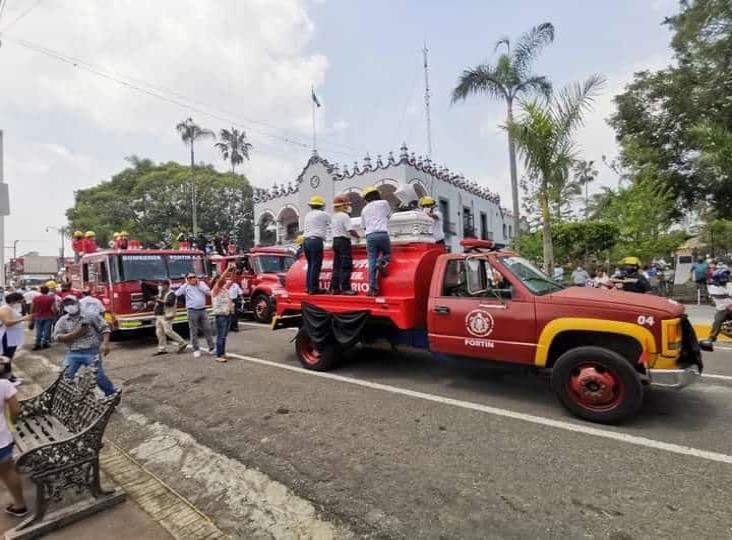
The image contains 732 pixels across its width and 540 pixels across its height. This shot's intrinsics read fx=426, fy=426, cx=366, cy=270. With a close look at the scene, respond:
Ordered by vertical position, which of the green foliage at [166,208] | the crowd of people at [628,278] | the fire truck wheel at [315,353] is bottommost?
the fire truck wheel at [315,353]

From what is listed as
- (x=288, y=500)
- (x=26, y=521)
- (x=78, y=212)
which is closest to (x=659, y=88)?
(x=288, y=500)

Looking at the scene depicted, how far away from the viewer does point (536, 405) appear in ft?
16.5

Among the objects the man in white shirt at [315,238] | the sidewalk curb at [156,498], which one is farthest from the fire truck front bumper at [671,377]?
the man in white shirt at [315,238]

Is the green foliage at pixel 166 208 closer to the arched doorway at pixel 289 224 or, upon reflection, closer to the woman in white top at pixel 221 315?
the arched doorway at pixel 289 224

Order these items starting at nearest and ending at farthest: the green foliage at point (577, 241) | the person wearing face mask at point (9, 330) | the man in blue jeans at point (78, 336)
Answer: the man in blue jeans at point (78, 336) → the person wearing face mask at point (9, 330) → the green foliage at point (577, 241)

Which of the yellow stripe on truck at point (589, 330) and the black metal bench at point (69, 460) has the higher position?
the yellow stripe on truck at point (589, 330)

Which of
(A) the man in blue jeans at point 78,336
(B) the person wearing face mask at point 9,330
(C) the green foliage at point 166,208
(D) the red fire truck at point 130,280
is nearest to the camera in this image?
(A) the man in blue jeans at point 78,336

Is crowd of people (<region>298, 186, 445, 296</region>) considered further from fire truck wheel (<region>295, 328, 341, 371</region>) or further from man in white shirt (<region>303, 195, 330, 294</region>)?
fire truck wheel (<region>295, 328, 341, 371</region>)

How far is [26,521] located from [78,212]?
40196 mm

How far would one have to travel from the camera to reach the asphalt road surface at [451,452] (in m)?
2.97

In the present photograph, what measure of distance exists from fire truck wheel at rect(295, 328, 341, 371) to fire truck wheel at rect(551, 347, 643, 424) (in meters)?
3.43

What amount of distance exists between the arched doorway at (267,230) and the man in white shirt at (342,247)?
23.2 metres

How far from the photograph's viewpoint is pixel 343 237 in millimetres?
6730

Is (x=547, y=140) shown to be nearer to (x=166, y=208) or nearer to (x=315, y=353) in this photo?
(x=315, y=353)
